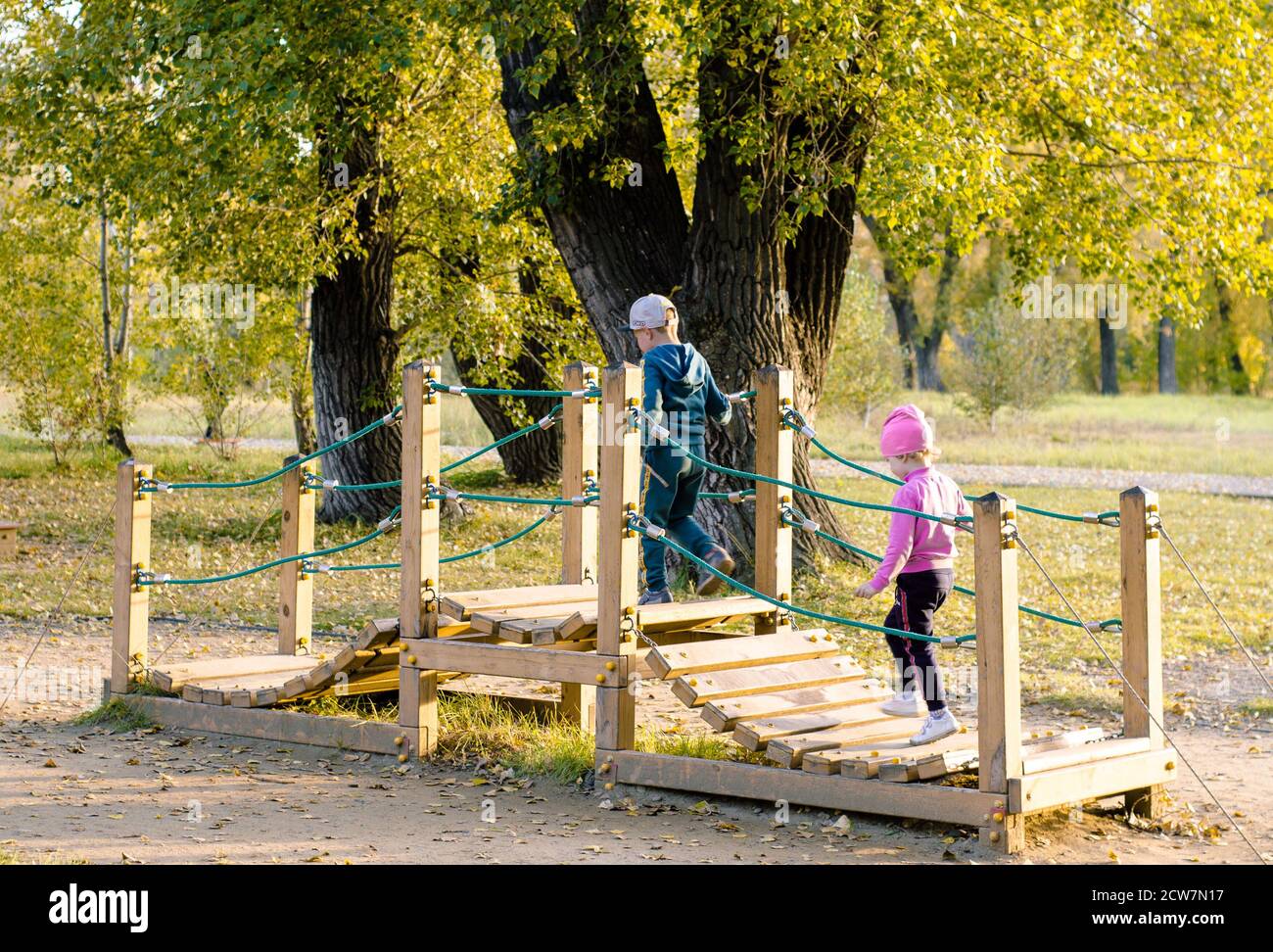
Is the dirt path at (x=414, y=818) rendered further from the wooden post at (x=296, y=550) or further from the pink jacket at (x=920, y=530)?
the wooden post at (x=296, y=550)

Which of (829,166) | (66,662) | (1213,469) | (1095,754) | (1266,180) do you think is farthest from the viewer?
(1213,469)

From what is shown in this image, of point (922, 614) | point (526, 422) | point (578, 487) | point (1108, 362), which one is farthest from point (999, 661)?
point (1108, 362)

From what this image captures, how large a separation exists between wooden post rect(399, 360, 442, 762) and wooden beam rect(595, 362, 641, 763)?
104cm

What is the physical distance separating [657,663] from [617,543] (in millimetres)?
607

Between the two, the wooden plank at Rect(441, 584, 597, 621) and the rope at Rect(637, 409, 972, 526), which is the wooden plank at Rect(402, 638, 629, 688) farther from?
the rope at Rect(637, 409, 972, 526)

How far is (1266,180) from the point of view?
14.6 m

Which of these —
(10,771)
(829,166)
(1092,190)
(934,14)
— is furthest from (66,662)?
(1092,190)

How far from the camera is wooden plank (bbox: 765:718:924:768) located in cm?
710

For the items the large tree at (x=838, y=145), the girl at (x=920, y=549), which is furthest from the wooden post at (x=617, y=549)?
the large tree at (x=838, y=145)

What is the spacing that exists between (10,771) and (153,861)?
2047 millimetres

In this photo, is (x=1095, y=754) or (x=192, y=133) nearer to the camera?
(x=1095, y=754)

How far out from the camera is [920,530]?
712cm

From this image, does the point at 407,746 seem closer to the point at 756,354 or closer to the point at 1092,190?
the point at 756,354

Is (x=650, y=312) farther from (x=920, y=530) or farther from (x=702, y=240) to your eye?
(x=702, y=240)
